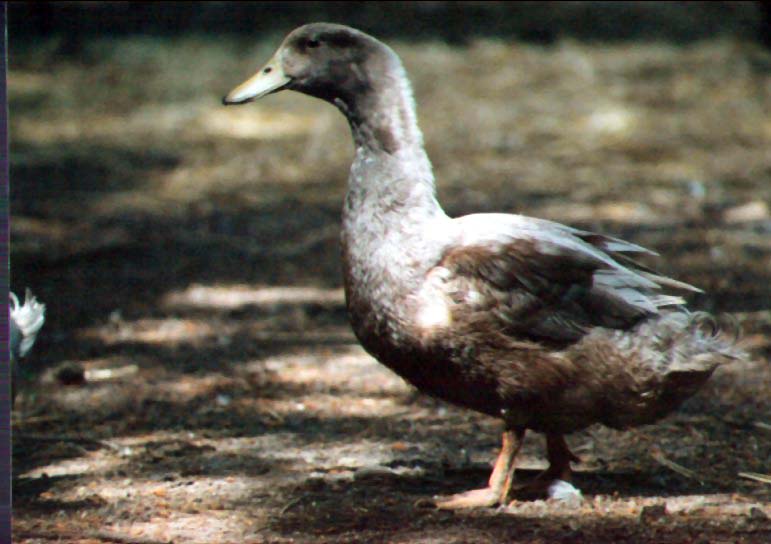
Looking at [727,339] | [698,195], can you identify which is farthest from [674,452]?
[698,195]

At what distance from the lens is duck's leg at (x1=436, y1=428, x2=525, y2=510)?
3.80m

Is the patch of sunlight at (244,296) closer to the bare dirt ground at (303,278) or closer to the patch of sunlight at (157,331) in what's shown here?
the bare dirt ground at (303,278)

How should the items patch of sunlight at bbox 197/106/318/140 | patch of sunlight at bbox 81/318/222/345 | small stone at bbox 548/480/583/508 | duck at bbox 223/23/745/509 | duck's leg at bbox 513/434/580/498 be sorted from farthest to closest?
patch of sunlight at bbox 197/106/318/140 < patch of sunlight at bbox 81/318/222/345 < duck's leg at bbox 513/434/580/498 < small stone at bbox 548/480/583/508 < duck at bbox 223/23/745/509

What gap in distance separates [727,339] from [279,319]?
2.79 meters

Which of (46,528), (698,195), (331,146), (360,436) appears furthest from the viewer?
(331,146)

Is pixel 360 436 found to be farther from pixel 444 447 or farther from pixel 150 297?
pixel 150 297

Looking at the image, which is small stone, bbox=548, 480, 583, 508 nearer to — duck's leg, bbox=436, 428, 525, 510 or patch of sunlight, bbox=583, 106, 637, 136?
duck's leg, bbox=436, 428, 525, 510

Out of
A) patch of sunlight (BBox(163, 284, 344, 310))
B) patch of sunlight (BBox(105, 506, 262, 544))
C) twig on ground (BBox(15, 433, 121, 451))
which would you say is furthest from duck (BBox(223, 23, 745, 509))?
patch of sunlight (BBox(163, 284, 344, 310))

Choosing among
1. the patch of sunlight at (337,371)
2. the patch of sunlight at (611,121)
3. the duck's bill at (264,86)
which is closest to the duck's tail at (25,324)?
the patch of sunlight at (337,371)

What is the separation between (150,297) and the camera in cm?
670

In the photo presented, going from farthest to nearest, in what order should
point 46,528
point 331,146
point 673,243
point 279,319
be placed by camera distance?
point 331,146 < point 673,243 < point 279,319 < point 46,528

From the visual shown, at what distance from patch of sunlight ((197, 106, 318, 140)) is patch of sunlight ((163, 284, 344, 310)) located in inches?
129

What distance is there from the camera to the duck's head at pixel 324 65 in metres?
3.93

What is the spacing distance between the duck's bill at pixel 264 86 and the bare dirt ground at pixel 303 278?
115cm
